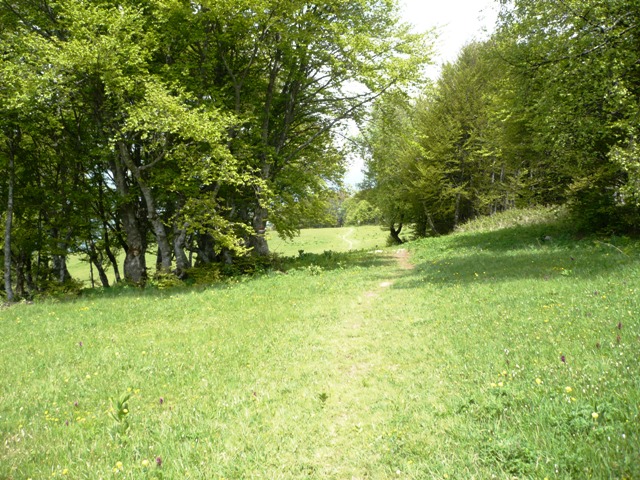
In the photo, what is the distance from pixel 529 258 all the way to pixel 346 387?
13.4m

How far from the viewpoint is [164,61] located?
2095cm

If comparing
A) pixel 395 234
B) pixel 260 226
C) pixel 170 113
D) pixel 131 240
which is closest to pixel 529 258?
pixel 260 226

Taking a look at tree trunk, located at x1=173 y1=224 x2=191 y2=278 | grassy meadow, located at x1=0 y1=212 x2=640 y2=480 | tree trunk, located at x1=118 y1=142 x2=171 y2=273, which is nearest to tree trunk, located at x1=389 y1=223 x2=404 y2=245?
tree trunk, located at x1=173 y1=224 x2=191 y2=278

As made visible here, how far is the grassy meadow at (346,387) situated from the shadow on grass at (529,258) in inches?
13.5

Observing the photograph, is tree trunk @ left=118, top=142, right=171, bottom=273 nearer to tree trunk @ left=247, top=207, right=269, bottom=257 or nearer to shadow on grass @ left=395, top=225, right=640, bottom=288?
tree trunk @ left=247, top=207, right=269, bottom=257

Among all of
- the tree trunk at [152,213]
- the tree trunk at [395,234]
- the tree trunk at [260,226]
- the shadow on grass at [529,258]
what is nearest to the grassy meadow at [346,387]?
the shadow on grass at [529,258]

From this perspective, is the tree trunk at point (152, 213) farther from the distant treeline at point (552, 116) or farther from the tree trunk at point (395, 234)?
the tree trunk at point (395, 234)

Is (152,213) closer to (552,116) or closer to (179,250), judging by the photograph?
(179,250)

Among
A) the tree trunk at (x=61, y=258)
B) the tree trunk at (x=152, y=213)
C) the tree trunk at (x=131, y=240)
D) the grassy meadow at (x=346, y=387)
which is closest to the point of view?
the grassy meadow at (x=346, y=387)

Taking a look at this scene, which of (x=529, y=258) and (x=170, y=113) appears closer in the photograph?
(x=170, y=113)

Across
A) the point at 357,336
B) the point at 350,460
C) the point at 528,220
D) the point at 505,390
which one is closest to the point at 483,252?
the point at 528,220

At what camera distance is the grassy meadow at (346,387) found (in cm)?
423

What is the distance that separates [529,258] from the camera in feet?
54.6

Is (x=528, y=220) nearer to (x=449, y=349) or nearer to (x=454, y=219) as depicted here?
(x=454, y=219)
